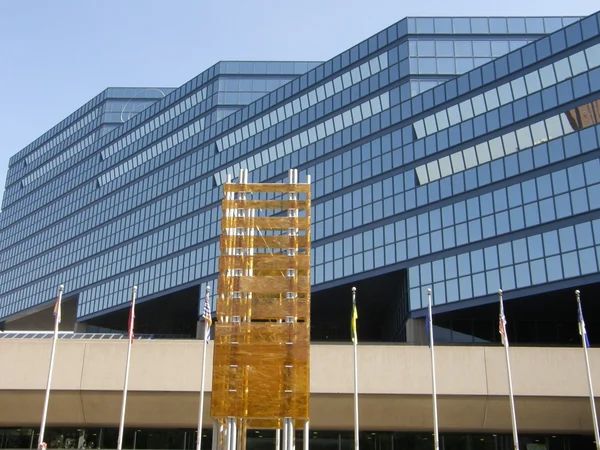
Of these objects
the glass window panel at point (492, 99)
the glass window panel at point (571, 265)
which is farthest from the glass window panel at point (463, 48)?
the glass window panel at point (571, 265)

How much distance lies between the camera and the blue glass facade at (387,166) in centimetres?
6050

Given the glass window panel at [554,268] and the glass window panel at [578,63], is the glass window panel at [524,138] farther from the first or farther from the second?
the glass window panel at [554,268]

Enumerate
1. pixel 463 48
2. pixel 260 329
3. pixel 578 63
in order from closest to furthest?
1. pixel 260 329
2. pixel 578 63
3. pixel 463 48

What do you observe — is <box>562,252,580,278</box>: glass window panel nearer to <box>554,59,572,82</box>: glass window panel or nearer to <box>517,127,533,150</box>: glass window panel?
<box>517,127,533,150</box>: glass window panel

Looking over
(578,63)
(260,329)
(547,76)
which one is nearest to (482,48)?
(547,76)

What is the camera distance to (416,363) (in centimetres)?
4950

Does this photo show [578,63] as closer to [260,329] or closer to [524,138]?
[524,138]

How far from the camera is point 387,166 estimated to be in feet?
238

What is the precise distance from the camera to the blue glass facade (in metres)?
60.5

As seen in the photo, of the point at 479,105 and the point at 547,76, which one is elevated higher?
the point at 547,76

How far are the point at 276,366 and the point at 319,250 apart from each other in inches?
Result: 1532

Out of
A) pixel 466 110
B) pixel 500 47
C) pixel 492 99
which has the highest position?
pixel 500 47

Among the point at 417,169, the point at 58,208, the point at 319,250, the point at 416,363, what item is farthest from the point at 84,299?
the point at 416,363

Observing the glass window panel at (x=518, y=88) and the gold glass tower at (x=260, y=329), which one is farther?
the glass window panel at (x=518, y=88)
